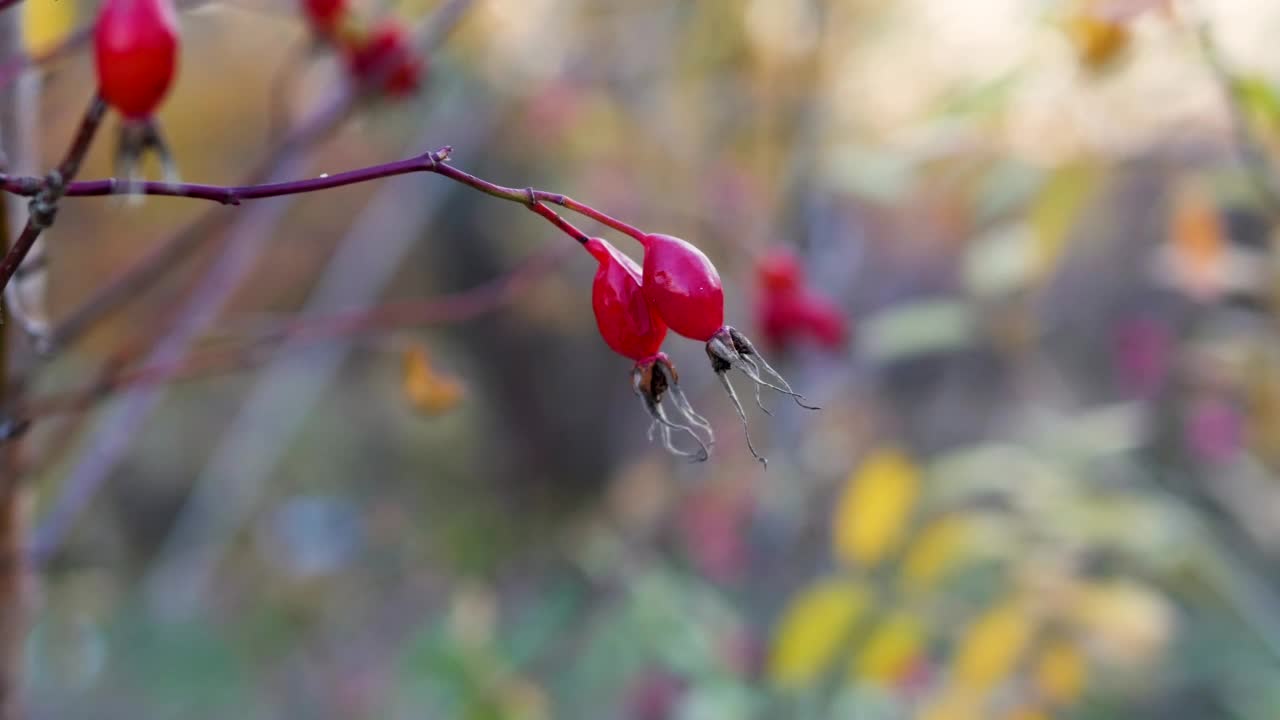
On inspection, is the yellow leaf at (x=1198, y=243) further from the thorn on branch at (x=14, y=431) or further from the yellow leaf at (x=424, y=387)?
the thorn on branch at (x=14, y=431)

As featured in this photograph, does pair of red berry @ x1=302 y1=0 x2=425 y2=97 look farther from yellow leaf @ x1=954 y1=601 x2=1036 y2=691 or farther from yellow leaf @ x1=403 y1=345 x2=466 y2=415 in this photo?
yellow leaf @ x1=954 y1=601 x2=1036 y2=691

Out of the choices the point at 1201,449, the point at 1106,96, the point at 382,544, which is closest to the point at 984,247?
the point at 1106,96

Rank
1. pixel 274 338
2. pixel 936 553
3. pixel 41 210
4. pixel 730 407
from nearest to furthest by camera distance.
A: pixel 41 210
pixel 274 338
pixel 936 553
pixel 730 407

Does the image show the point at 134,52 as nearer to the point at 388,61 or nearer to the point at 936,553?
the point at 388,61

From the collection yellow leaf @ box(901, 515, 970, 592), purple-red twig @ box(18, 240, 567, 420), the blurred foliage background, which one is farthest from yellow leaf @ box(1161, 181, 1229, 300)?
purple-red twig @ box(18, 240, 567, 420)

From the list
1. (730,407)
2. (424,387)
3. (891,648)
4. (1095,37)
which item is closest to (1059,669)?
(891,648)

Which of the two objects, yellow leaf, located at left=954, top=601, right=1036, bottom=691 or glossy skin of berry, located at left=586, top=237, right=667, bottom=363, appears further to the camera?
yellow leaf, located at left=954, top=601, right=1036, bottom=691
